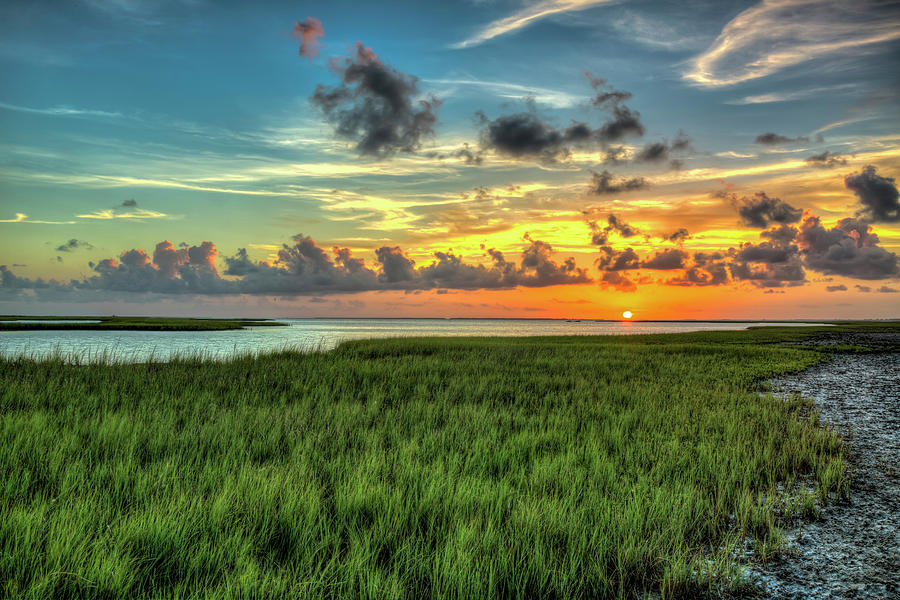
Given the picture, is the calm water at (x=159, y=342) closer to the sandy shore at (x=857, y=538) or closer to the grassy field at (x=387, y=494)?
the grassy field at (x=387, y=494)

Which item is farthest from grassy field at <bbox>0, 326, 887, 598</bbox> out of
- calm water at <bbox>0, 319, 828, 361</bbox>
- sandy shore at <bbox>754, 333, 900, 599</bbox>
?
calm water at <bbox>0, 319, 828, 361</bbox>

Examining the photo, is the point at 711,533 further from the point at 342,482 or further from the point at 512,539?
the point at 342,482

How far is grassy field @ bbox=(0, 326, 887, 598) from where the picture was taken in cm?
372

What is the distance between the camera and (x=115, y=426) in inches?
316

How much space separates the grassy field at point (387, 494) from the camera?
3717 mm

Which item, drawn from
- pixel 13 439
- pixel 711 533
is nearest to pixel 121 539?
pixel 13 439

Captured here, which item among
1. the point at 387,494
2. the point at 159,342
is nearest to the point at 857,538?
the point at 387,494

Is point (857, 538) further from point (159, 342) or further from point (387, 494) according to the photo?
point (159, 342)

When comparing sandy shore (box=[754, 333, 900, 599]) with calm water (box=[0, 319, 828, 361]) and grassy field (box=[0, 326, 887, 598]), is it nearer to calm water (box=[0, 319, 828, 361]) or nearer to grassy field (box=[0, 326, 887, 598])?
grassy field (box=[0, 326, 887, 598])

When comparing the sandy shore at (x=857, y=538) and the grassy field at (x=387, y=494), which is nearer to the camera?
the grassy field at (x=387, y=494)

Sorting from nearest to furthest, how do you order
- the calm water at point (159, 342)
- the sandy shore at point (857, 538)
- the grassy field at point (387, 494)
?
the grassy field at point (387, 494) → the sandy shore at point (857, 538) → the calm water at point (159, 342)

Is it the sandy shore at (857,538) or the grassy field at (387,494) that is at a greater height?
the grassy field at (387,494)

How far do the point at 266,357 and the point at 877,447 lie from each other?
20.7 m

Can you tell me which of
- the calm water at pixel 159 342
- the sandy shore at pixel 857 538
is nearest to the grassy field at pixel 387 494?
the sandy shore at pixel 857 538
